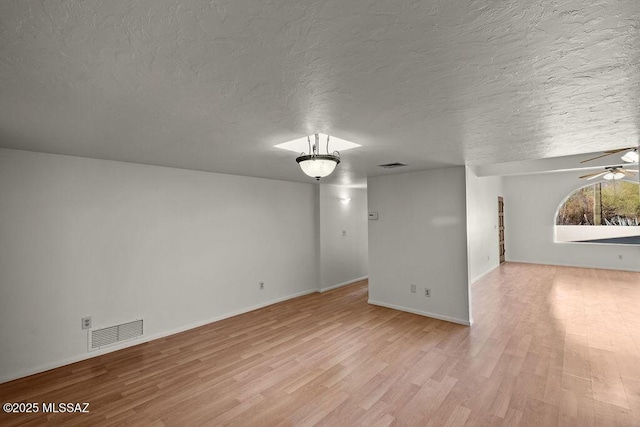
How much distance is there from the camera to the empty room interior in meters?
1.16

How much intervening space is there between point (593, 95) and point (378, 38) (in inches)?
60.9

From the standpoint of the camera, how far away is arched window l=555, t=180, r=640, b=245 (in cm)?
769

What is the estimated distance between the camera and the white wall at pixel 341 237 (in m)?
6.17

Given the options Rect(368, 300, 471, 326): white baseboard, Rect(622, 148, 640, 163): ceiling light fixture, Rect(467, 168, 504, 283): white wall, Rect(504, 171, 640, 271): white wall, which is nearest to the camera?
Rect(622, 148, 640, 163): ceiling light fixture

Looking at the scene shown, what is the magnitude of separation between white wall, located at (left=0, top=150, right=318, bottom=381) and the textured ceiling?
0.76 metres

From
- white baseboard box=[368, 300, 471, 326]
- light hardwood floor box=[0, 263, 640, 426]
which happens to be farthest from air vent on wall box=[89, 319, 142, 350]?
white baseboard box=[368, 300, 471, 326]

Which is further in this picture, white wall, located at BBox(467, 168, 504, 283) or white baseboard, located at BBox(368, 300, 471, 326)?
white wall, located at BBox(467, 168, 504, 283)

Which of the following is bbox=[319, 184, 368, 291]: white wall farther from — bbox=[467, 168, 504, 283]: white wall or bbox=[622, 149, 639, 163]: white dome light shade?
bbox=[622, 149, 639, 163]: white dome light shade

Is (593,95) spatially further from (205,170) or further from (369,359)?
→ (205,170)

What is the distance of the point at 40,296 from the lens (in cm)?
302

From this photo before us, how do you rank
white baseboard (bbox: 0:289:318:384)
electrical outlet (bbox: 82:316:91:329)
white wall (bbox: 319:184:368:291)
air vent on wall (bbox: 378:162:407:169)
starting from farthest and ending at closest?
1. white wall (bbox: 319:184:368:291)
2. air vent on wall (bbox: 378:162:407:169)
3. electrical outlet (bbox: 82:316:91:329)
4. white baseboard (bbox: 0:289:318:384)

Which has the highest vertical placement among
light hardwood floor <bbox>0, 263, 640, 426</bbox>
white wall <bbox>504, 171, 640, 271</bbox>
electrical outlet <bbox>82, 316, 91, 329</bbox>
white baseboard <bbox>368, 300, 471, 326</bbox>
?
white wall <bbox>504, 171, 640, 271</bbox>

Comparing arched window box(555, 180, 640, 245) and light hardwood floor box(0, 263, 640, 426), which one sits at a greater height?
arched window box(555, 180, 640, 245)

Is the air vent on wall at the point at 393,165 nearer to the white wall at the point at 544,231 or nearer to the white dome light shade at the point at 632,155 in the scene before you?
the white dome light shade at the point at 632,155
